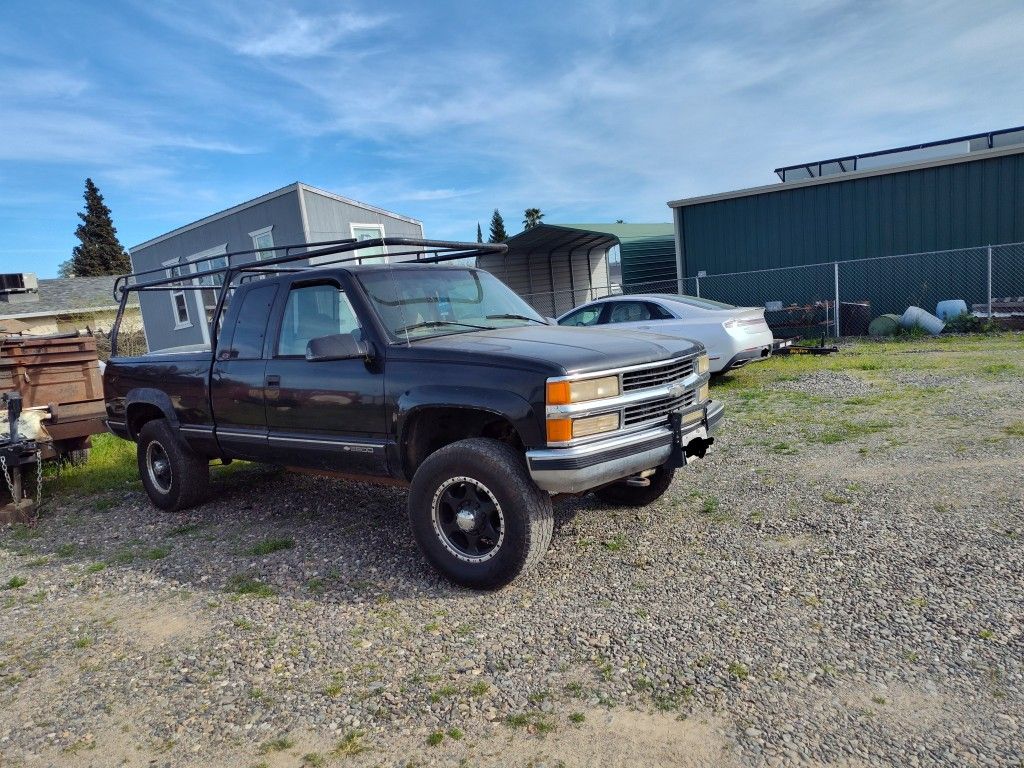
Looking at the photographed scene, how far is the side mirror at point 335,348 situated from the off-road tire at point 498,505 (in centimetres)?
81

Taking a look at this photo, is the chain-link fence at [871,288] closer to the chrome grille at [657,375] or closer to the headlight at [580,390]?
the chrome grille at [657,375]

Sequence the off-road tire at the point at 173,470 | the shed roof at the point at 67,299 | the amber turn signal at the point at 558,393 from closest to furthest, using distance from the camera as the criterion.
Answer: the amber turn signal at the point at 558,393 < the off-road tire at the point at 173,470 < the shed roof at the point at 67,299

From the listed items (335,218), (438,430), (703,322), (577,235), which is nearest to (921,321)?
(703,322)

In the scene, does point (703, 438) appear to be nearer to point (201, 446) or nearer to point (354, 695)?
point (354, 695)

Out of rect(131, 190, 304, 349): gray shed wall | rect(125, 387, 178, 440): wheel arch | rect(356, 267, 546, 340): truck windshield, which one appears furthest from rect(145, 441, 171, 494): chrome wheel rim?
rect(131, 190, 304, 349): gray shed wall

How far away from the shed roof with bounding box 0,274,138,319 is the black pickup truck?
28433 mm

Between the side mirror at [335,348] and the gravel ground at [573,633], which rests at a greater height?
the side mirror at [335,348]

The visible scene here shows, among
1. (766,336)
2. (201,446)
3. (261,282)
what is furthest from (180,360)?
(766,336)

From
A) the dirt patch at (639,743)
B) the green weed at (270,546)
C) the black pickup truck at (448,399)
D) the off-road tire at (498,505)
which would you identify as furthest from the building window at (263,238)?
the dirt patch at (639,743)

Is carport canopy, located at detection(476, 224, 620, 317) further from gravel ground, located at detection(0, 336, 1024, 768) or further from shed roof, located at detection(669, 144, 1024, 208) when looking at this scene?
gravel ground, located at detection(0, 336, 1024, 768)

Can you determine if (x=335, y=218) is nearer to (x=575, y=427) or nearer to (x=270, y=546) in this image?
(x=270, y=546)

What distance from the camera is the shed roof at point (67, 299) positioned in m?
31.9

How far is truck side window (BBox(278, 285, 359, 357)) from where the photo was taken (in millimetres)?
4730

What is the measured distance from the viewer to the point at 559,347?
4.02m
